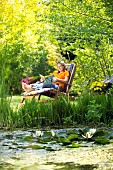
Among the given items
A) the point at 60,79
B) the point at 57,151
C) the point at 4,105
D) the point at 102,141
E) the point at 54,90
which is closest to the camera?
the point at 57,151

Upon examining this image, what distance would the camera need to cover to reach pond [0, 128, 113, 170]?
9.90 ft

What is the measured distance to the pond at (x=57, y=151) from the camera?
302 centimetres

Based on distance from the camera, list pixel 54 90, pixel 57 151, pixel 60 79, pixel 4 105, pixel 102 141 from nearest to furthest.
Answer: pixel 57 151 → pixel 102 141 → pixel 4 105 → pixel 54 90 → pixel 60 79

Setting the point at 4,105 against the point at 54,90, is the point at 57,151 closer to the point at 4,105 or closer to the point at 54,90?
the point at 4,105

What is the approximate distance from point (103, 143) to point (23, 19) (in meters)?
11.4

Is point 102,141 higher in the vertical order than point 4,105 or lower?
lower

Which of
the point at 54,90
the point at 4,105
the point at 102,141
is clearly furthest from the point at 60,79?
the point at 102,141

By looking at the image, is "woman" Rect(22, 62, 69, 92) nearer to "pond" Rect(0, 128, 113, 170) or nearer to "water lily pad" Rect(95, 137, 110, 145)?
"pond" Rect(0, 128, 113, 170)

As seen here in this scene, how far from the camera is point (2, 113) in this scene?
5.34m

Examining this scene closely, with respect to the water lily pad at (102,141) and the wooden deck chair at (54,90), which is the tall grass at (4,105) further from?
the wooden deck chair at (54,90)

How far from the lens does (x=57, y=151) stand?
3.63 metres

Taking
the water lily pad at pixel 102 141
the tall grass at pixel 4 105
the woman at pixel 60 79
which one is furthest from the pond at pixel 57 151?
the woman at pixel 60 79

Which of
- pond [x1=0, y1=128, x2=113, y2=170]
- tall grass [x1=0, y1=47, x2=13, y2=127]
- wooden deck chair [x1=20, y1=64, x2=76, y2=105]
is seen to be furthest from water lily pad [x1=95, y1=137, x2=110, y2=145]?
wooden deck chair [x1=20, y1=64, x2=76, y2=105]

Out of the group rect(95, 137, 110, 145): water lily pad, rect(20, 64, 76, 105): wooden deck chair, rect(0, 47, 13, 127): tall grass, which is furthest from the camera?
rect(20, 64, 76, 105): wooden deck chair
